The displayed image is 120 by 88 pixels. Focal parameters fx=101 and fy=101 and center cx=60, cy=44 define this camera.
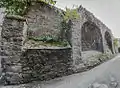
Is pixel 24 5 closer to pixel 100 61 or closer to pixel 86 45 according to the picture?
pixel 86 45

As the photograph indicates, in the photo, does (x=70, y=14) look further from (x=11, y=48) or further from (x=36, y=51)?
→ (x=11, y=48)

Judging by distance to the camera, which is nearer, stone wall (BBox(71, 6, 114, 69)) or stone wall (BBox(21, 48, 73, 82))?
stone wall (BBox(21, 48, 73, 82))

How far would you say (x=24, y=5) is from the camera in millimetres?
4223

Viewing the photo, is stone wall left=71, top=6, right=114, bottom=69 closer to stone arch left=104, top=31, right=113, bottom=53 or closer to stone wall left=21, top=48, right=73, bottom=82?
stone wall left=21, top=48, right=73, bottom=82

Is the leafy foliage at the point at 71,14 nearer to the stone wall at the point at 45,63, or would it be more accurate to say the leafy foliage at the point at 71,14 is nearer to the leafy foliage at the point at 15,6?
the leafy foliage at the point at 15,6

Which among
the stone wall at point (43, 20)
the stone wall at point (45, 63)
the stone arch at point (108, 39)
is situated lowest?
the stone wall at point (45, 63)

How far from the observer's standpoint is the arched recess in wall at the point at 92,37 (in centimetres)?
637

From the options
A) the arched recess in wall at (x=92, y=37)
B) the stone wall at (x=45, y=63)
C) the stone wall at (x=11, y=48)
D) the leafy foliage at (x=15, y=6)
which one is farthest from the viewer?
the arched recess in wall at (x=92, y=37)

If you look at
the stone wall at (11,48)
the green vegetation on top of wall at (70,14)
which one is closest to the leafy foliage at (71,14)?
the green vegetation on top of wall at (70,14)

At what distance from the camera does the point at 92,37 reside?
22.6 ft

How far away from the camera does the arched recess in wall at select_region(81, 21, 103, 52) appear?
6371 mm

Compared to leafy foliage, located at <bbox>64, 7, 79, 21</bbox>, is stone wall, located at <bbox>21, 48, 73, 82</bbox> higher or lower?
lower

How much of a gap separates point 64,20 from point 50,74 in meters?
2.64

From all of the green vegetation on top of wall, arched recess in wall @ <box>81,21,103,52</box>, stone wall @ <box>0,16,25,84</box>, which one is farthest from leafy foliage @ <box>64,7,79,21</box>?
stone wall @ <box>0,16,25,84</box>
